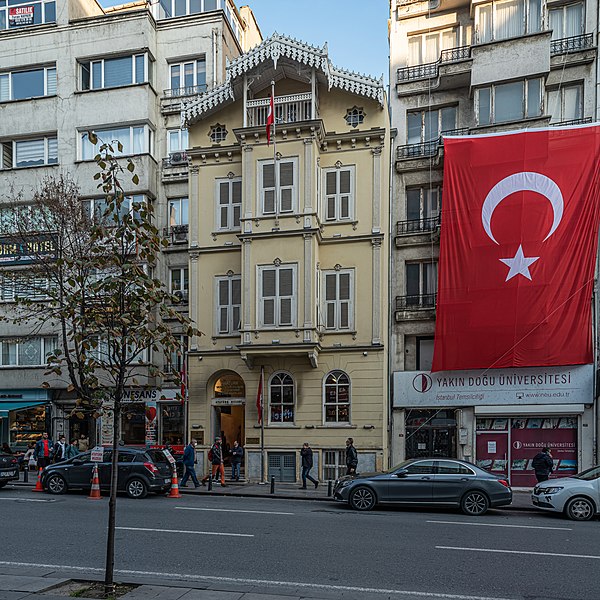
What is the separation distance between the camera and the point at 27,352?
28.0 meters

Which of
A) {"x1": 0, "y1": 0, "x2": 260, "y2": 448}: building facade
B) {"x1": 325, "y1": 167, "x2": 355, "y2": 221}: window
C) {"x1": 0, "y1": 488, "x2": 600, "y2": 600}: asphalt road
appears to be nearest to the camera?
{"x1": 0, "y1": 488, "x2": 600, "y2": 600}: asphalt road

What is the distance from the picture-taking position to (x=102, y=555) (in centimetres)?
1033

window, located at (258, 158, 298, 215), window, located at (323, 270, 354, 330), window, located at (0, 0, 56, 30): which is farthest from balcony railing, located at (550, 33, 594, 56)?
window, located at (0, 0, 56, 30)

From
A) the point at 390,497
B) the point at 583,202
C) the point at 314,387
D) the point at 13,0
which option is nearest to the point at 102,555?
the point at 390,497

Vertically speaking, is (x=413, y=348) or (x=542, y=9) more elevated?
(x=542, y=9)

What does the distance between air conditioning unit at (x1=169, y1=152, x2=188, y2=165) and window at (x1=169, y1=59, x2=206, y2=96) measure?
275cm

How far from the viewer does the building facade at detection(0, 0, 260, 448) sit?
89.1 ft

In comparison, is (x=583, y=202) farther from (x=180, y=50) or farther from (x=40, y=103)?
(x=40, y=103)

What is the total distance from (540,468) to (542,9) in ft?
53.9

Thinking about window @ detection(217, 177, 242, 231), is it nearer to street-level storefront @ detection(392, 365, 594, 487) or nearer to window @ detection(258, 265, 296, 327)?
window @ detection(258, 265, 296, 327)

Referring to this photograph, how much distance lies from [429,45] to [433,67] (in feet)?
4.64

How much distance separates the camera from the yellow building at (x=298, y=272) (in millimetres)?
22625

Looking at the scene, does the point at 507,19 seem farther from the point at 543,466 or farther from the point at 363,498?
the point at 363,498

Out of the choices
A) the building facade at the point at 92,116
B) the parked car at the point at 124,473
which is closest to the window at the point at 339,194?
the building facade at the point at 92,116
